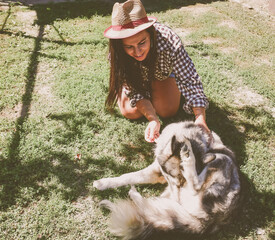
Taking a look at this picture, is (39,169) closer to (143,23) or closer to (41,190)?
(41,190)

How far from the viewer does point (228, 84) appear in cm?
440

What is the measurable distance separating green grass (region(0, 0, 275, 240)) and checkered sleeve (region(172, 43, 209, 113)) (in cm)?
97

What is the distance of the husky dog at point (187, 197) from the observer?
215 cm

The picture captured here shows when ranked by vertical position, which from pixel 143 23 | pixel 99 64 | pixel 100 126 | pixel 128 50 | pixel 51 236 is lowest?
pixel 51 236

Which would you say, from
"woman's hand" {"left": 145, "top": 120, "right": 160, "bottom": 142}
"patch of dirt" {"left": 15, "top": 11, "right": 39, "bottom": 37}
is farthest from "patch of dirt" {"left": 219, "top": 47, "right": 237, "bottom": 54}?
"patch of dirt" {"left": 15, "top": 11, "right": 39, "bottom": 37}

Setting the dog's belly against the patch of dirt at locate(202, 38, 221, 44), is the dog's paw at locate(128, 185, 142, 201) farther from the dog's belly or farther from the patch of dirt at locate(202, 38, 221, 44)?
the patch of dirt at locate(202, 38, 221, 44)

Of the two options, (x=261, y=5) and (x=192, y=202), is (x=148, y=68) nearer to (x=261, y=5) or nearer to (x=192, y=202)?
(x=192, y=202)

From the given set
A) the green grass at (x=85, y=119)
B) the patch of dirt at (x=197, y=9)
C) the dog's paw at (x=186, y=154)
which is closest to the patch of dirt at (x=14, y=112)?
the green grass at (x=85, y=119)

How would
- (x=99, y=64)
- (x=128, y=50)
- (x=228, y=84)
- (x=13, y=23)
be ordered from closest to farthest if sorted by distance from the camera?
(x=128, y=50)
(x=228, y=84)
(x=99, y=64)
(x=13, y=23)

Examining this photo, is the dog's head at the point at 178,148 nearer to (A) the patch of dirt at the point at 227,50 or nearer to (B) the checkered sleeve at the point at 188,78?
(B) the checkered sleeve at the point at 188,78

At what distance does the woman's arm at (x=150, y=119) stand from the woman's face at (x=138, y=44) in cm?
77

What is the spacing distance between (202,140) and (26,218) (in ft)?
7.63

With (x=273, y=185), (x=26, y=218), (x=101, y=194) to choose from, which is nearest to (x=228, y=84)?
(x=273, y=185)

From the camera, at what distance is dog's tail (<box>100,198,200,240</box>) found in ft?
6.93
